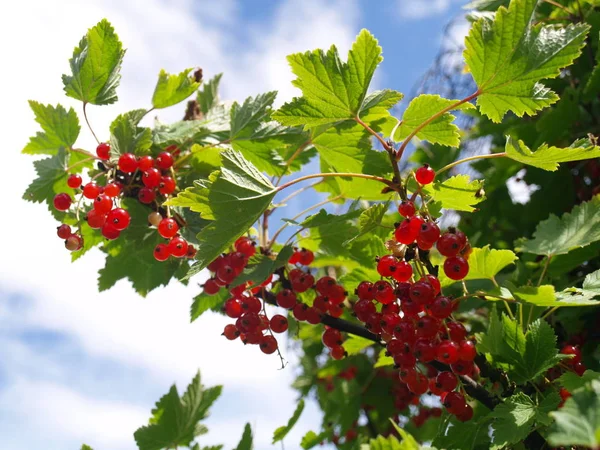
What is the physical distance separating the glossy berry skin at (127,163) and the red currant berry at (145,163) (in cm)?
2

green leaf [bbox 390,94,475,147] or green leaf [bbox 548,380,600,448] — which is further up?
green leaf [bbox 390,94,475,147]

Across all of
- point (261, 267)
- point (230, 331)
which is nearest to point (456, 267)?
point (261, 267)

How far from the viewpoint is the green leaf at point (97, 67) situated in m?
2.25

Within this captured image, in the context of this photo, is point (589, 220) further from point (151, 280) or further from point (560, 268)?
point (151, 280)

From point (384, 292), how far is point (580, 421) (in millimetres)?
793

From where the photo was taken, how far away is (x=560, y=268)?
2.38 metres

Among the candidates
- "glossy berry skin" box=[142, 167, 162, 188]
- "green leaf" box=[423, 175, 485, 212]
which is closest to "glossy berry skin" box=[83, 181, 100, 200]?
"glossy berry skin" box=[142, 167, 162, 188]

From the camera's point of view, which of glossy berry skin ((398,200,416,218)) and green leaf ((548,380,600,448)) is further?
glossy berry skin ((398,200,416,218))

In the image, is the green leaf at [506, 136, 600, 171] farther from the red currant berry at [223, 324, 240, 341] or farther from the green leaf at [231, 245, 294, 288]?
the red currant berry at [223, 324, 240, 341]

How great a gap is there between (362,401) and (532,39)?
11.0 ft

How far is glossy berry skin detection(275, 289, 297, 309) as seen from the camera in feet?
6.77

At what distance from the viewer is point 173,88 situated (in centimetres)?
253

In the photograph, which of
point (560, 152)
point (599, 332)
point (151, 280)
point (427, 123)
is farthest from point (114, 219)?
point (599, 332)

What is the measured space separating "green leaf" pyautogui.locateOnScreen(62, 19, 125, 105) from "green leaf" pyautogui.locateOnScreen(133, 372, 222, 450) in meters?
1.44
